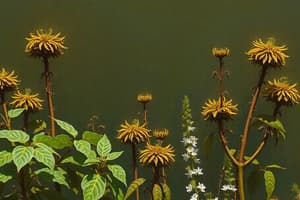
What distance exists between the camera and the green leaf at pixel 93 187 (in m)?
1.81

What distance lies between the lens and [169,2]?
2.37 meters

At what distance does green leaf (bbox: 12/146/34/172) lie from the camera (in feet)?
5.60

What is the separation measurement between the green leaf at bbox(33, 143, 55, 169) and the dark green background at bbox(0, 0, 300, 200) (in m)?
0.61

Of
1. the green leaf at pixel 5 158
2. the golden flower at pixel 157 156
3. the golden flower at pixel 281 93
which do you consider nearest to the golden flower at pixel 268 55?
the golden flower at pixel 281 93

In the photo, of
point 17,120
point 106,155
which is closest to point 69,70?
point 17,120

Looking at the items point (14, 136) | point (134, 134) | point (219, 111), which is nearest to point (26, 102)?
point (14, 136)

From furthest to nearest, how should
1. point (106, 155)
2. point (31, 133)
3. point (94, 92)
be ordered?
point (94, 92) < point (31, 133) < point (106, 155)

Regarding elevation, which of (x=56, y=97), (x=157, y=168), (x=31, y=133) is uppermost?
(x=56, y=97)

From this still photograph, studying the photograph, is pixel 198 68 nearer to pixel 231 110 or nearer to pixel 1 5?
pixel 231 110

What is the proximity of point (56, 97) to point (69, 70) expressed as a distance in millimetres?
111

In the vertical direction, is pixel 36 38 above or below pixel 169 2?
below

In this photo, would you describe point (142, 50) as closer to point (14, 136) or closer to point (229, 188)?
point (229, 188)

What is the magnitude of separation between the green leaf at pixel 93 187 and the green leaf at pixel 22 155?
0.18 m

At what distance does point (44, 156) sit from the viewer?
69.2 inches
